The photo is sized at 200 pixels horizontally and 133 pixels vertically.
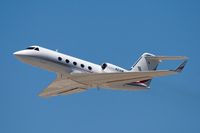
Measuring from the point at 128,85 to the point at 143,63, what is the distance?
Result: 336 cm

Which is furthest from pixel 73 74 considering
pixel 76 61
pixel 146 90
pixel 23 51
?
pixel 146 90

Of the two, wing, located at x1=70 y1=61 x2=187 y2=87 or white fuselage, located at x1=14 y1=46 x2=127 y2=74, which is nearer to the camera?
white fuselage, located at x1=14 y1=46 x2=127 y2=74

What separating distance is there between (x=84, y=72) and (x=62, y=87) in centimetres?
438

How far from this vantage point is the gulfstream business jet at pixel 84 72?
138ft

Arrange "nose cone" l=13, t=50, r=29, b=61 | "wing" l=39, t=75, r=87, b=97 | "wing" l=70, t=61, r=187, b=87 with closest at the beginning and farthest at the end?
1. "nose cone" l=13, t=50, r=29, b=61
2. "wing" l=70, t=61, r=187, b=87
3. "wing" l=39, t=75, r=87, b=97

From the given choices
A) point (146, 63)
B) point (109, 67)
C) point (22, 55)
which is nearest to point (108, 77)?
point (109, 67)

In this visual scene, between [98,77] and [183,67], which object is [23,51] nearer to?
[98,77]

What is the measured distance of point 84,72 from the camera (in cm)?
4334

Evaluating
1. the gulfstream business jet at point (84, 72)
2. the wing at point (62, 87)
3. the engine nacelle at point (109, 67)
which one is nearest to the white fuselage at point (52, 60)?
the gulfstream business jet at point (84, 72)

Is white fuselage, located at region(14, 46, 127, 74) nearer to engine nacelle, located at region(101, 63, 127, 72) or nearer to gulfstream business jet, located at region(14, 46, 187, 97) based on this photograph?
gulfstream business jet, located at region(14, 46, 187, 97)

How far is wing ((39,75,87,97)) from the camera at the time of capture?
4491 centimetres

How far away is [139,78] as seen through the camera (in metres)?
43.7

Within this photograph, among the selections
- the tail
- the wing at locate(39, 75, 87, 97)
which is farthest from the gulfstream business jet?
the tail

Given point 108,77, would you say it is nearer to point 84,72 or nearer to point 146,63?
point 84,72
